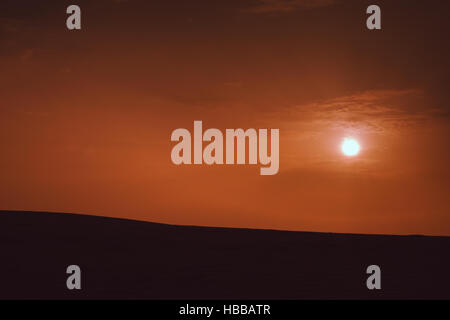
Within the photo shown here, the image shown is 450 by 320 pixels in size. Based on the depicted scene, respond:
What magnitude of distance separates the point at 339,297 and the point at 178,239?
11066 mm

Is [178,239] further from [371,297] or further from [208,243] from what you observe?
[371,297]

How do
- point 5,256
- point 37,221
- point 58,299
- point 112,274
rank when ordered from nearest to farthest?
1. point 58,299
2. point 112,274
3. point 5,256
4. point 37,221

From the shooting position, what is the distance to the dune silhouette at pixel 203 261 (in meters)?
15.7

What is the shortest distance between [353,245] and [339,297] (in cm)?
1077

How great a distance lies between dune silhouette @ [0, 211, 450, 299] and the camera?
15672mm

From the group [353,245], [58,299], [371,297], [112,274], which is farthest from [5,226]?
[371,297]

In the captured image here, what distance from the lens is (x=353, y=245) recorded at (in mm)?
25797

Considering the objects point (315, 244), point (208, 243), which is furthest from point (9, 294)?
point (315, 244)

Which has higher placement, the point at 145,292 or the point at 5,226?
the point at 5,226

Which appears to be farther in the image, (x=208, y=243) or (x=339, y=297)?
(x=208, y=243)

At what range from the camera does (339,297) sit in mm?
15367

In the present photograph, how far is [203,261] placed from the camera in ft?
66.2
